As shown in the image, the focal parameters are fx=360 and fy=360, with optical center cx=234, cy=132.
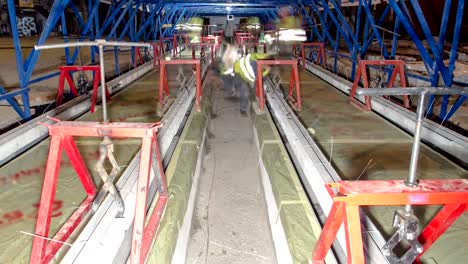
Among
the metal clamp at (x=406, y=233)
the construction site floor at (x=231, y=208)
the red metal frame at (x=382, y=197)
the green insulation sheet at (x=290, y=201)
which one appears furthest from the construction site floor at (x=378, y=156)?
the construction site floor at (x=231, y=208)

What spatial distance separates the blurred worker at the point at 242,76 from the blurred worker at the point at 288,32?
6.34ft

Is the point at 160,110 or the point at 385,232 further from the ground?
the point at 160,110

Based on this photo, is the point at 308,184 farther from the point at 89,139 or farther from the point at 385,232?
the point at 89,139

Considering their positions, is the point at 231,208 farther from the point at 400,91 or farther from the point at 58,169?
the point at 400,91

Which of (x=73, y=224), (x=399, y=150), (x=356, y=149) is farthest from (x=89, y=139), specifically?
(x=399, y=150)

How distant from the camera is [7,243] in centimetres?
241

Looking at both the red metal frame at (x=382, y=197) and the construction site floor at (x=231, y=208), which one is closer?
the red metal frame at (x=382, y=197)

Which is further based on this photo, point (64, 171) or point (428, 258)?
point (64, 171)

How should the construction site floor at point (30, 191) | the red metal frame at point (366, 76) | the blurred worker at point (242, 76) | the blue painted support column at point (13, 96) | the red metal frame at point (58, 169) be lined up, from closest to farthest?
the red metal frame at point (58, 169), the construction site floor at point (30, 191), the blue painted support column at point (13, 96), the red metal frame at point (366, 76), the blurred worker at point (242, 76)

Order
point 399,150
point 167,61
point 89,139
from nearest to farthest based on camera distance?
point 399,150 < point 89,139 < point 167,61

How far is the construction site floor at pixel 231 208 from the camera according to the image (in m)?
3.32

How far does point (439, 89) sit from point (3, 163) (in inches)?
147

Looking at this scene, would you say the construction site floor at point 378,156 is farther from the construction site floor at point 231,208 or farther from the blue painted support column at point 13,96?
the blue painted support column at point 13,96

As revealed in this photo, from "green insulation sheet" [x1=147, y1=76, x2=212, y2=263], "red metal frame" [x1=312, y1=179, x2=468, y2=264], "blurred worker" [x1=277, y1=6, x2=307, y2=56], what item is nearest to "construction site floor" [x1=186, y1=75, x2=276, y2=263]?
"green insulation sheet" [x1=147, y1=76, x2=212, y2=263]
